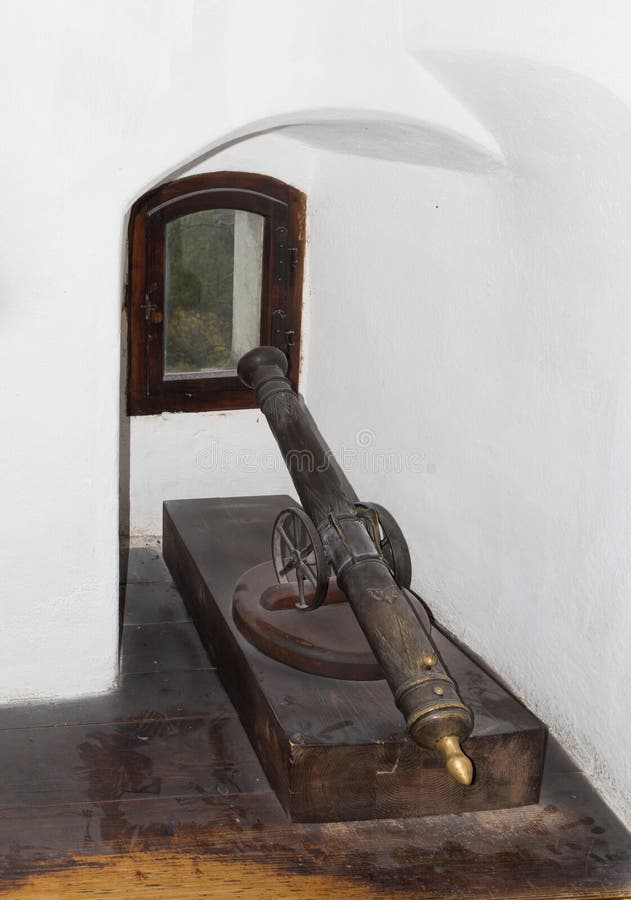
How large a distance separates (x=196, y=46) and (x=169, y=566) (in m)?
2.30

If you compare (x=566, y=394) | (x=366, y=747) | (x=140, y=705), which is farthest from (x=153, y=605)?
(x=566, y=394)

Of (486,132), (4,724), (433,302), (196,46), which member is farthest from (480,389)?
(4,724)

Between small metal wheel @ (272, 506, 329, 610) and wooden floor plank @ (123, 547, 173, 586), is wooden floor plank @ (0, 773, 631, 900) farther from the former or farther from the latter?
wooden floor plank @ (123, 547, 173, 586)

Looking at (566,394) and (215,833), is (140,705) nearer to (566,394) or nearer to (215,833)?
(215,833)

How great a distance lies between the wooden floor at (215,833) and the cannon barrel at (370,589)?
341 millimetres

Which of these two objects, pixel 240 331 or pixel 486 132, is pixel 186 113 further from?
pixel 240 331

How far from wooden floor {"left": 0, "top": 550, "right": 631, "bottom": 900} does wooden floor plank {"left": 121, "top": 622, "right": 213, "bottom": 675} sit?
34 centimetres

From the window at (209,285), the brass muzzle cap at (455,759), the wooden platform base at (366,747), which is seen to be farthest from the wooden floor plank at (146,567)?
the brass muzzle cap at (455,759)

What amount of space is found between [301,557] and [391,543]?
0.92 ft

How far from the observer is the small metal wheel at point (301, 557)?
10.4 feet

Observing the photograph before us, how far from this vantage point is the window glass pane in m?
4.71

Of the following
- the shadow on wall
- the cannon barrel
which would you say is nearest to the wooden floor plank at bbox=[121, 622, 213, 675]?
the cannon barrel

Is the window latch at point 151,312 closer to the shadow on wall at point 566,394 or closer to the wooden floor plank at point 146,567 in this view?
the wooden floor plank at point 146,567

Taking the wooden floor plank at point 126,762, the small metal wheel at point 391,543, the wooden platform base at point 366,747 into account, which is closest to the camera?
the wooden platform base at point 366,747
